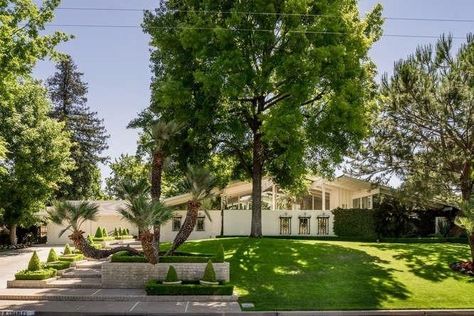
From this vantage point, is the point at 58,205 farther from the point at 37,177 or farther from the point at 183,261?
the point at 37,177

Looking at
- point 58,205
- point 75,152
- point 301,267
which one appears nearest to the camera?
point 58,205

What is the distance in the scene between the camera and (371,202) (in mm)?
39531

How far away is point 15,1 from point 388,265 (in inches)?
829

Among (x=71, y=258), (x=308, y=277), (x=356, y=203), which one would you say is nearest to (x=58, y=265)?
(x=71, y=258)

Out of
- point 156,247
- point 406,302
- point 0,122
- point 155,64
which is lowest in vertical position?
point 406,302

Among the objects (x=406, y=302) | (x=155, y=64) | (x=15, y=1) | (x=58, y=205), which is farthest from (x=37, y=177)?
(x=406, y=302)

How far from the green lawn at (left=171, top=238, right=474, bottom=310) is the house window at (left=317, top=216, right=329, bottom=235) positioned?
36.7 feet

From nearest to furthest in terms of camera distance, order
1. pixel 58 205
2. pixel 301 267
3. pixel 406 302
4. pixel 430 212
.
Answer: pixel 406 302
pixel 58 205
pixel 301 267
pixel 430 212

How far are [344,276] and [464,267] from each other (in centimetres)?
546

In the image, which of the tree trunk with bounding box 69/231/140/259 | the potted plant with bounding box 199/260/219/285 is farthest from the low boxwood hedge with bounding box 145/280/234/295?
the tree trunk with bounding box 69/231/140/259

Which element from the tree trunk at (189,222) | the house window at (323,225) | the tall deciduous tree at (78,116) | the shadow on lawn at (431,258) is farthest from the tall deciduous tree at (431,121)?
the tall deciduous tree at (78,116)

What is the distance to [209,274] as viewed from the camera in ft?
62.3

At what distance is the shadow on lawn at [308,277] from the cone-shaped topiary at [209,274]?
42.3 inches

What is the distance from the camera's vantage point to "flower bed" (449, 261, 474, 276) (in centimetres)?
2086
